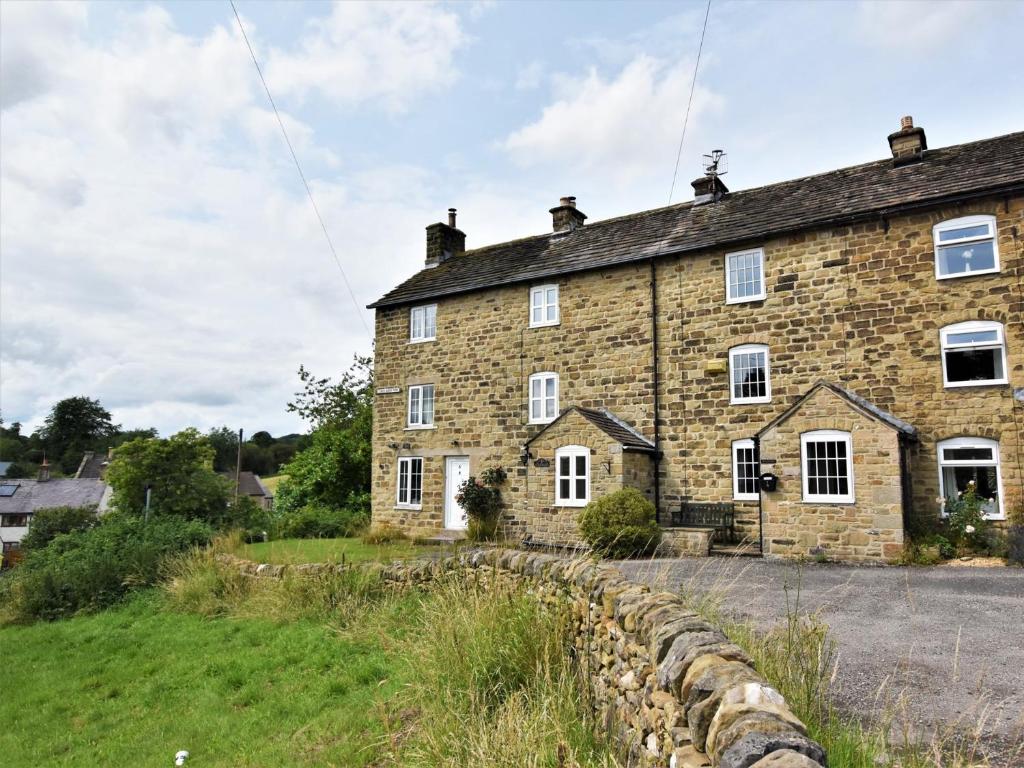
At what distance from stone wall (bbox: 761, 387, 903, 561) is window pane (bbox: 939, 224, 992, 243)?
166 inches

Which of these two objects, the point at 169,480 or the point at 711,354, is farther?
the point at 169,480

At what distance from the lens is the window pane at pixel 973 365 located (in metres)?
13.1

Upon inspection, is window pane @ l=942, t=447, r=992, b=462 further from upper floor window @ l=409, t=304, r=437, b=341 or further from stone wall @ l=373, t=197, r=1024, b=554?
upper floor window @ l=409, t=304, r=437, b=341

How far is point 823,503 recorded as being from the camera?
43.5 ft

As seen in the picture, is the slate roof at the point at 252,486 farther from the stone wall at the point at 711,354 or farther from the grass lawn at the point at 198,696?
the grass lawn at the point at 198,696

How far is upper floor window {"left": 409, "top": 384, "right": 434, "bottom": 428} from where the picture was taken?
2114cm

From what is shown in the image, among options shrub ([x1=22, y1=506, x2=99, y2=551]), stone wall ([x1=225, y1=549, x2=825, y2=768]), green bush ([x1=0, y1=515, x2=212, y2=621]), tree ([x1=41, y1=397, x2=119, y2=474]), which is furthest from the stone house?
tree ([x1=41, y1=397, x2=119, y2=474])

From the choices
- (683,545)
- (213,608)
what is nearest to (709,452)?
(683,545)

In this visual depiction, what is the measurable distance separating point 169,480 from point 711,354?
65.4ft

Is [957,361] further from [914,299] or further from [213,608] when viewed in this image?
[213,608]

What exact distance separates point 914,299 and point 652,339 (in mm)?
5925

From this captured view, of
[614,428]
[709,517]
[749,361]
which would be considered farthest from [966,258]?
[614,428]

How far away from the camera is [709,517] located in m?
15.5

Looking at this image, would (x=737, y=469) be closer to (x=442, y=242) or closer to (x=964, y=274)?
(x=964, y=274)
